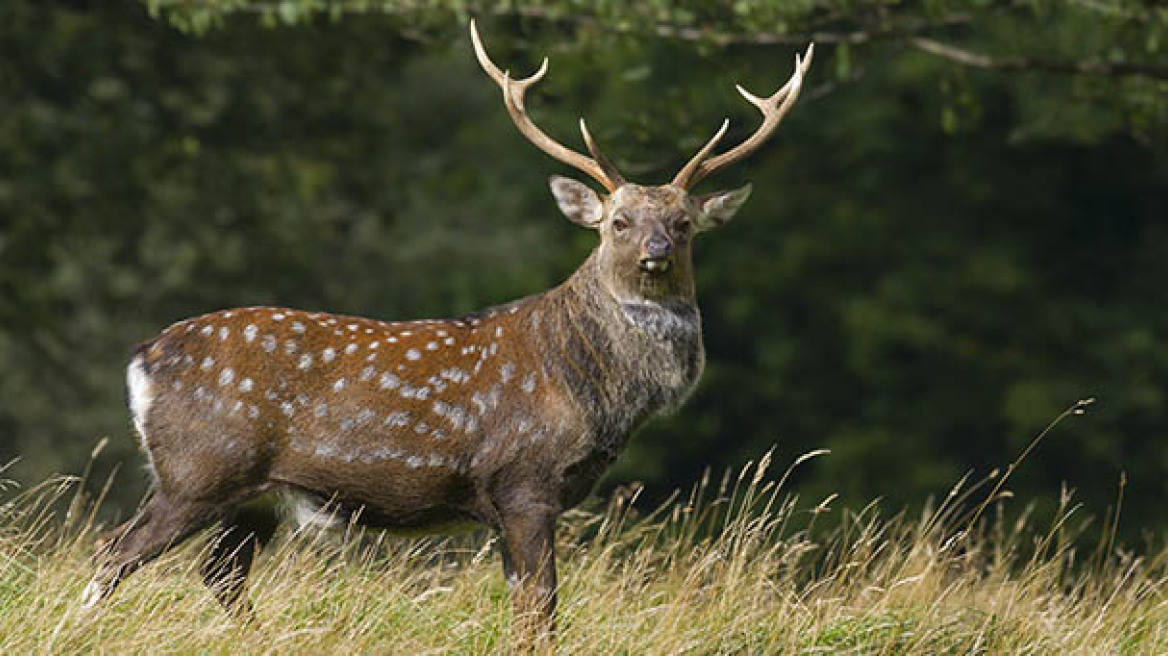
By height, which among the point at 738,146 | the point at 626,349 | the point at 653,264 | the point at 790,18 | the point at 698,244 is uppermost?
the point at 790,18

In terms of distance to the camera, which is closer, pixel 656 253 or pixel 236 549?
pixel 656 253

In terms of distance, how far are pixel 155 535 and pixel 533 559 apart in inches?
43.3

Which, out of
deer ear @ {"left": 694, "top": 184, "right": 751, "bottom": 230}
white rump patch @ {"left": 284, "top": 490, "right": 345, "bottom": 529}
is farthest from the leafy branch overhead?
white rump patch @ {"left": 284, "top": 490, "right": 345, "bottom": 529}

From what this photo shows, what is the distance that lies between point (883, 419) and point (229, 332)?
1365 centimetres

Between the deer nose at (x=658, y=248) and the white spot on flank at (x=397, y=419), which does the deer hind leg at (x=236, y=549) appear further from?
the deer nose at (x=658, y=248)

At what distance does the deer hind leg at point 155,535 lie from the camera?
5.38m

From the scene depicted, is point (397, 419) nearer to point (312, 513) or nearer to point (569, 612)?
point (312, 513)

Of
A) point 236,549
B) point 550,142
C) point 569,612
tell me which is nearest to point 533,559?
point 569,612

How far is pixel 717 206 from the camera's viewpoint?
237 inches

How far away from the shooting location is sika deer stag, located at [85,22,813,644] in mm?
5418

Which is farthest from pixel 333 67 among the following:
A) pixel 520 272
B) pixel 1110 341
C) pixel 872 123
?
pixel 1110 341

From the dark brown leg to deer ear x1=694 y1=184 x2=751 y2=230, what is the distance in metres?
1.14

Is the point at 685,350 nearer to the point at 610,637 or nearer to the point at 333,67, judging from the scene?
the point at 610,637

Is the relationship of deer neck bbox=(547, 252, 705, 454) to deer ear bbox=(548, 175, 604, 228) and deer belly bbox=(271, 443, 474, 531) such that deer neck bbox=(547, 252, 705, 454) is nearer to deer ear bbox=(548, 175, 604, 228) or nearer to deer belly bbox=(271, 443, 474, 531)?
deer ear bbox=(548, 175, 604, 228)
